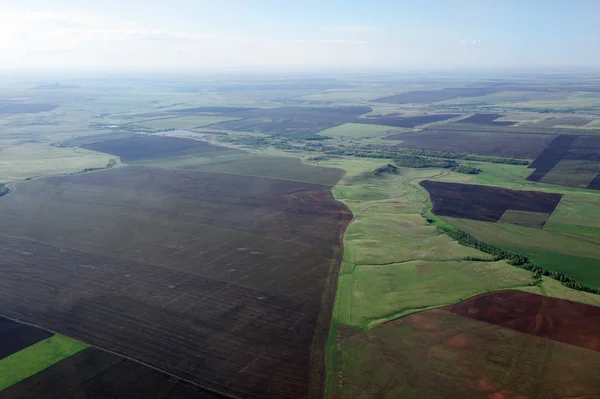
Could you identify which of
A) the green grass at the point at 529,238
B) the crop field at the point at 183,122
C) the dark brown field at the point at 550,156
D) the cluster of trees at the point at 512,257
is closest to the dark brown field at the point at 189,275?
the cluster of trees at the point at 512,257

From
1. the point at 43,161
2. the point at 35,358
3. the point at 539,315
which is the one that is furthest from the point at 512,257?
the point at 43,161

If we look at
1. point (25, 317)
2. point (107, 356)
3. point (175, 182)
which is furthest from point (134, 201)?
Answer: point (107, 356)

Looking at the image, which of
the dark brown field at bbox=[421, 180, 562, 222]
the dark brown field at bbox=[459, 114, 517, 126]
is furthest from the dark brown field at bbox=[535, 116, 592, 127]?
the dark brown field at bbox=[421, 180, 562, 222]

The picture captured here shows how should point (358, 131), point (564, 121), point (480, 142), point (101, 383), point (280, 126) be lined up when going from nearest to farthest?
point (101, 383)
point (480, 142)
point (358, 131)
point (564, 121)
point (280, 126)

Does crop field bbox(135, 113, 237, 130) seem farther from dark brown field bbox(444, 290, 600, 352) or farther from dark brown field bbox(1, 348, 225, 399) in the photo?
dark brown field bbox(444, 290, 600, 352)

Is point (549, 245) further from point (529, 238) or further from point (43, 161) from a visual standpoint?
point (43, 161)

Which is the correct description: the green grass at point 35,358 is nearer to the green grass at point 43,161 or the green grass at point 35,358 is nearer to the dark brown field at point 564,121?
the green grass at point 43,161
